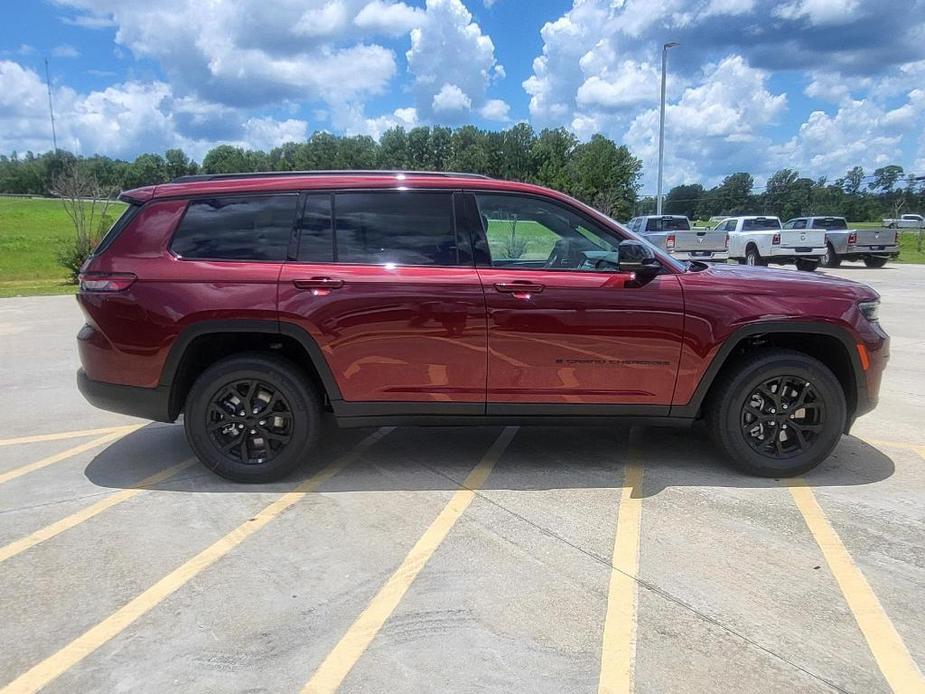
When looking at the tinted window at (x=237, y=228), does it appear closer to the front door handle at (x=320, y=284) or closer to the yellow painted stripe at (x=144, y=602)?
the front door handle at (x=320, y=284)

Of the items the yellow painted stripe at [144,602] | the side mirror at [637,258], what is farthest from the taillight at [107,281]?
the side mirror at [637,258]

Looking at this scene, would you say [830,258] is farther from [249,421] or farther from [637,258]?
[249,421]

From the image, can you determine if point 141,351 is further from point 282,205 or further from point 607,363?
point 607,363

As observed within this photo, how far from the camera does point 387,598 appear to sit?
2920 millimetres

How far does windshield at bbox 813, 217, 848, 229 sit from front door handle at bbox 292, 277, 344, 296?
2564cm

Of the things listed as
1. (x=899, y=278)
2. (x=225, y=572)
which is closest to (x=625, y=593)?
(x=225, y=572)

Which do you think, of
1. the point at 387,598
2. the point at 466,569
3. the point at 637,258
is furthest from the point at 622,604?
the point at 637,258

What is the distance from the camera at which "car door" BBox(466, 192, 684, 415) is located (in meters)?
3.94

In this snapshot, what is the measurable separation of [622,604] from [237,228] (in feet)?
9.89

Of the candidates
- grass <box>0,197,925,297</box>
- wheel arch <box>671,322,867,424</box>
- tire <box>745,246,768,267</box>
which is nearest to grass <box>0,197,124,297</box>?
grass <box>0,197,925,297</box>

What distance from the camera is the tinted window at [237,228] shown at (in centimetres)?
404

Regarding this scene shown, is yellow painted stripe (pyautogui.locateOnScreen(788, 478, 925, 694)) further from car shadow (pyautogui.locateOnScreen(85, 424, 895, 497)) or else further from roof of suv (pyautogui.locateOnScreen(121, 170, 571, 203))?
roof of suv (pyautogui.locateOnScreen(121, 170, 571, 203))

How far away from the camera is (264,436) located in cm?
415

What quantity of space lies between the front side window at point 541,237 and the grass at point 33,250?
2874mm
